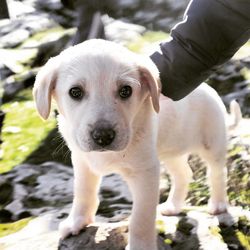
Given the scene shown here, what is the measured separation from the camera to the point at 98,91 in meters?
2.25

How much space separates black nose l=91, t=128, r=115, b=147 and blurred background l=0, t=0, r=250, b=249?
123 centimetres

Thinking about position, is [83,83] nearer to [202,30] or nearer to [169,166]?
[202,30]

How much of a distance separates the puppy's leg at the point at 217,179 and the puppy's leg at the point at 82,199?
768 millimetres

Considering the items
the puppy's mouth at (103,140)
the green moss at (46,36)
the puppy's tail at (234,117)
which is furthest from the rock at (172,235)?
the green moss at (46,36)

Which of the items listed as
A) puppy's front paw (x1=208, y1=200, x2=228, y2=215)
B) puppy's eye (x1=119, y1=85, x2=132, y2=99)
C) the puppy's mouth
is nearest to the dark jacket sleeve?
puppy's eye (x1=119, y1=85, x2=132, y2=99)

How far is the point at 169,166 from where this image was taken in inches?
137

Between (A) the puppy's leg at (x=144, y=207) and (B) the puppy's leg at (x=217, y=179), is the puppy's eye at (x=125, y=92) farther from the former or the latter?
(B) the puppy's leg at (x=217, y=179)

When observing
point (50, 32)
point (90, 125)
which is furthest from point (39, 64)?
point (90, 125)

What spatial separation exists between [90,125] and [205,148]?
119 centimetres

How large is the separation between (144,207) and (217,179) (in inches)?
33.1

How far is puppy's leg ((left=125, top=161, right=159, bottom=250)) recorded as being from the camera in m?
2.55

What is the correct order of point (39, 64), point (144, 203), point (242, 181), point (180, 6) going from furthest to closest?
point (180, 6) → point (39, 64) → point (242, 181) → point (144, 203)

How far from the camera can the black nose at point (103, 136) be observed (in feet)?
7.25

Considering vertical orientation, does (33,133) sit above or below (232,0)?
below
